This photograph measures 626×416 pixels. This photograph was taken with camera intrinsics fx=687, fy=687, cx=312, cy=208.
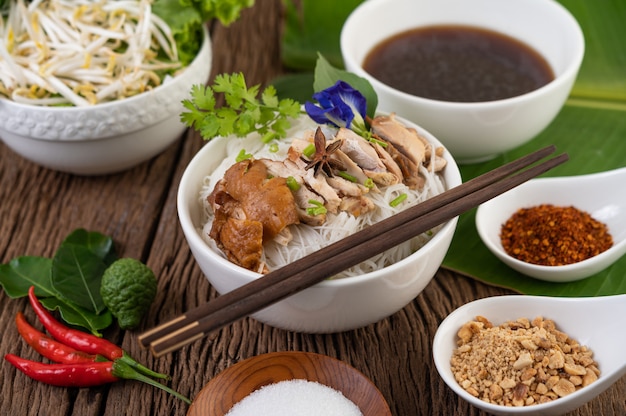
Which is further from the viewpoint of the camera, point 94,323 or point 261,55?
point 261,55

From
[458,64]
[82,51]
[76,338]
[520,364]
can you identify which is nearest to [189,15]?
[82,51]

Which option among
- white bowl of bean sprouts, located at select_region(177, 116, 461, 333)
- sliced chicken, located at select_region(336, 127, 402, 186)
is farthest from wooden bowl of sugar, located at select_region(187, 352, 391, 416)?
sliced chicken, located at select_region(336, 127, 402, 186)

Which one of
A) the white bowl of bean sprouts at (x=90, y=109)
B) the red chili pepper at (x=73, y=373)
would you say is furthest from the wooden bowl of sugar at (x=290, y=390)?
the white bowl of bean sprouts at (x=90, y=109)

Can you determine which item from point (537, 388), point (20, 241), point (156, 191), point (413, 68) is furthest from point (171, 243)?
point (537, 388)

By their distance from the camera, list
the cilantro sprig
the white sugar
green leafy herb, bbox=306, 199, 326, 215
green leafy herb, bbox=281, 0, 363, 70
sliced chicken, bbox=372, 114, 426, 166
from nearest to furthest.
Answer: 1. the white sugar
2. green leafy herb, bbox=306, 199, 326, 215
3. sliced chicken, bbox=372, 114, 426, 166
4. the cilantro sprig
5. green leafy herb, bbox=281, 0, 363, 70

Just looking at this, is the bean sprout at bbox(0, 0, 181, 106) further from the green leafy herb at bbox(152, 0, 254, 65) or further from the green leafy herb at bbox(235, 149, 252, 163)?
the green leafy herb at bbox(235, 149, 252, 163)

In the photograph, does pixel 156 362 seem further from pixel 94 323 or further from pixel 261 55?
pixel 261 55
